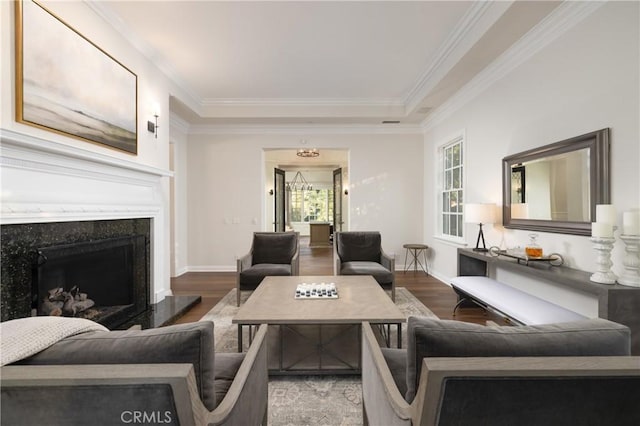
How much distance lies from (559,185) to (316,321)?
246 cm

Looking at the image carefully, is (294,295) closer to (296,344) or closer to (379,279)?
(296,344)

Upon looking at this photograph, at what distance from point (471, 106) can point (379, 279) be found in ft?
8.87

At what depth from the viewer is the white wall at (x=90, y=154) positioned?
6.41 feet

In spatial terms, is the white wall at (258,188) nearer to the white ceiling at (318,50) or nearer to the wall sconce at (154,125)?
the white ceiling at (318,50)

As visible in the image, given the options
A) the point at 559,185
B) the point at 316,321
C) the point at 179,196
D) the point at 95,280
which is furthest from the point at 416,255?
the point at 95,280

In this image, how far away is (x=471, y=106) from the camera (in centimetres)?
417

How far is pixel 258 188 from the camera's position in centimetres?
585

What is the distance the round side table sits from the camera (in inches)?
216

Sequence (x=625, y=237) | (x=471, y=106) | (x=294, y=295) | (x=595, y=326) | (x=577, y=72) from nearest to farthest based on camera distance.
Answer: (x=595, y=326) < (x=625, y=237) < (x=577, y=72) < (x=294, y=295) < (x=471, y=106)

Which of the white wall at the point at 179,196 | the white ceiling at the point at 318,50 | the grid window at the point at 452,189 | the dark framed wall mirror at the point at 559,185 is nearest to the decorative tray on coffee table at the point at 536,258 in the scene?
the dark framed wall mirror at the point at 559,185

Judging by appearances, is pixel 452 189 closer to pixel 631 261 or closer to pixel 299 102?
pixel 299 102

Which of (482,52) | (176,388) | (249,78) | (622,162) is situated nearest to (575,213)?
(622,162)

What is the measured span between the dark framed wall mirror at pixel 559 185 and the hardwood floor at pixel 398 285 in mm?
1139

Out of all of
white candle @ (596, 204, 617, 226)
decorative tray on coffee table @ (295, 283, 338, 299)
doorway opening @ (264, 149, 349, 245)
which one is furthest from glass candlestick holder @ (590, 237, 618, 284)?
doorway opening @ (264, 149, 349, 245)
